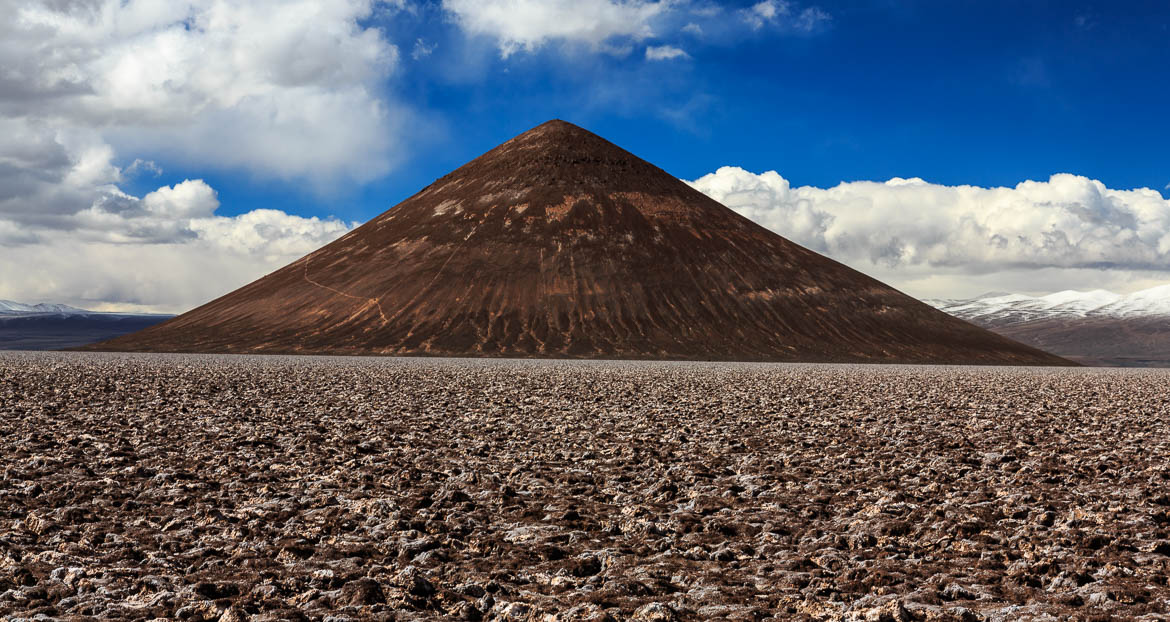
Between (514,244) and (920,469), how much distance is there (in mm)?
105517

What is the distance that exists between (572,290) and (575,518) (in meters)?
99.1

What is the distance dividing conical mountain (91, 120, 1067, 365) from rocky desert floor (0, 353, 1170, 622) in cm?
7660

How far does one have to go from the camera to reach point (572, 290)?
10862cm

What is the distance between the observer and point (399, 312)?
10438 cm

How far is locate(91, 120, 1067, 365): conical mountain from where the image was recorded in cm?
9844

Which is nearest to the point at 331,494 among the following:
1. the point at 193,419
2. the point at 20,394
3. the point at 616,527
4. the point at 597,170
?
the point at 616,527

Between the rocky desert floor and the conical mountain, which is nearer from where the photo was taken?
the rocky desert floor

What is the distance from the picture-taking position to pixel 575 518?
31.7ft

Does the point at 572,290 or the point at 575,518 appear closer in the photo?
the point at 575,518

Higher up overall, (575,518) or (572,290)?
(572,290)

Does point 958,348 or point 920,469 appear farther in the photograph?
point 958,348

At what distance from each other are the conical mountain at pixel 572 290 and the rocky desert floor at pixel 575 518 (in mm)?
76598

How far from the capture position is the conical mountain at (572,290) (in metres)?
98.4

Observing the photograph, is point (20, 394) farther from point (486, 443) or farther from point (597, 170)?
point (597, 170)
